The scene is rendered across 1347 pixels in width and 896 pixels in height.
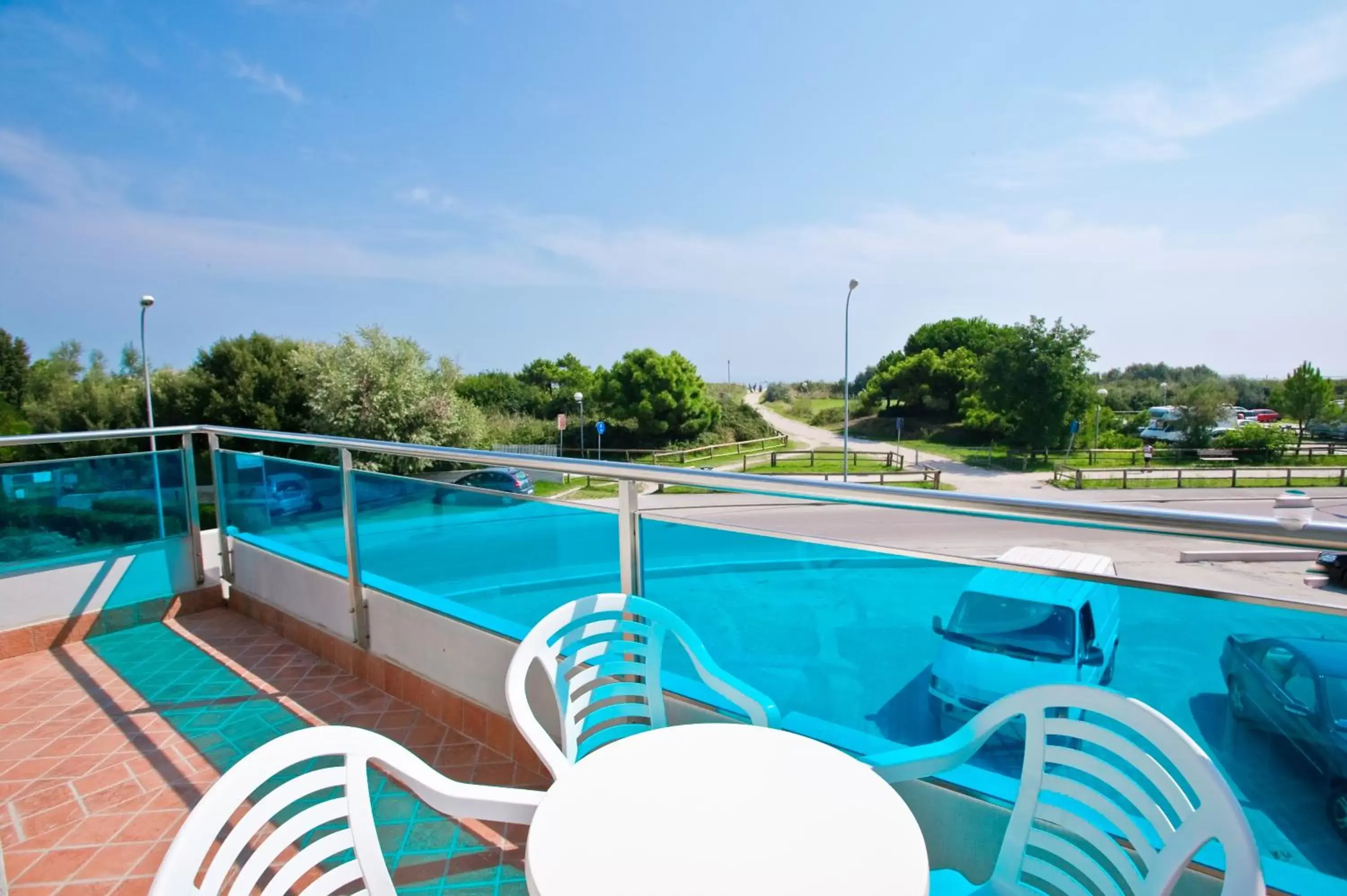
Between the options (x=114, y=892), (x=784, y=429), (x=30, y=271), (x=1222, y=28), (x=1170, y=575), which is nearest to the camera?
(x=1170, y=575)

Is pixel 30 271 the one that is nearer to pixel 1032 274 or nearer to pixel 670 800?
pixel 670 800

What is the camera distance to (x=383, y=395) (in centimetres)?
2231

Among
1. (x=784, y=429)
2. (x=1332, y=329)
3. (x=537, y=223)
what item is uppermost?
(x=537, y=223)

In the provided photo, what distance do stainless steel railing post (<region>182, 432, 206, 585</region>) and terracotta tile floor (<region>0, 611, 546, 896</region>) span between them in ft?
1.86

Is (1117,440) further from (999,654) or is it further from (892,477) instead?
(999,654)

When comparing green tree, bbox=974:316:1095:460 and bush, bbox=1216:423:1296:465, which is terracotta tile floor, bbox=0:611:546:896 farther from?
bush, bbox=1216:423:1296:465

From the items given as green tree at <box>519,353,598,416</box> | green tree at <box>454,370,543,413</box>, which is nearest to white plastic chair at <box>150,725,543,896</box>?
green tree at <box>454,370,543,413</box>

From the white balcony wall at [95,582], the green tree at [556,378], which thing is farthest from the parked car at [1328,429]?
the white balcony wall at [95,582]

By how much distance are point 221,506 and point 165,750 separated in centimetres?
218

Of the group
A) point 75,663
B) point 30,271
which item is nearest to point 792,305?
point 30,271

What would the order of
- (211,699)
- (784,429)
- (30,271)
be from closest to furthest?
1. (211,699)
2. (30,271)
3. (784,429)

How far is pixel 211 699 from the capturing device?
316cm

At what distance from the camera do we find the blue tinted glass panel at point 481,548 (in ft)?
7.94

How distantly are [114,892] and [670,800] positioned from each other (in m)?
1.97
